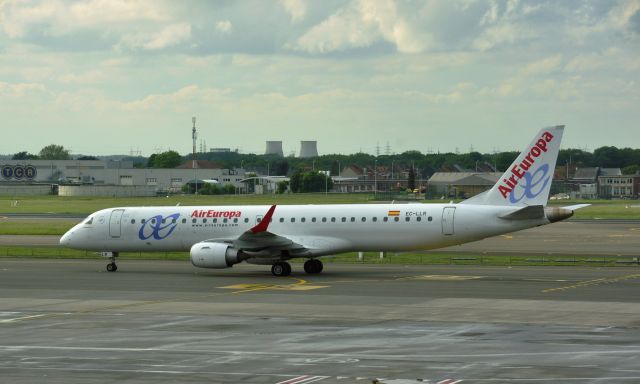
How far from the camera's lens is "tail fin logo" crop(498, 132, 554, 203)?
1694 inches

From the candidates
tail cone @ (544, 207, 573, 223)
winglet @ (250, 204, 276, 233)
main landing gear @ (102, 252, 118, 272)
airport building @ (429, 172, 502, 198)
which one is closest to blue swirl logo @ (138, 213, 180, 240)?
main landing gear @ (102, 252, 118, 272)

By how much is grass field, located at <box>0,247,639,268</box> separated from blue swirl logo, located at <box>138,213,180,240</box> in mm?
7496

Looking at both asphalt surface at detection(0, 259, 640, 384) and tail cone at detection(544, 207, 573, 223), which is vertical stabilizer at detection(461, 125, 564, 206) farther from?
asphalt surface at detection(0, 259, 640, 384)

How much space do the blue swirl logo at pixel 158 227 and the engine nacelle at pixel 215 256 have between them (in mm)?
4239

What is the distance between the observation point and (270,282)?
138 ft

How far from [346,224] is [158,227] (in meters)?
9.52

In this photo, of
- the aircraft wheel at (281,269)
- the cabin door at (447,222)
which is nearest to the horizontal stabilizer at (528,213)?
the cabin door at (447,222)

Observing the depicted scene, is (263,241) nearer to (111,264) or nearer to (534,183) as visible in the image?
(111,264)

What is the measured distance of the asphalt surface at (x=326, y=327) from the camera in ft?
68.7

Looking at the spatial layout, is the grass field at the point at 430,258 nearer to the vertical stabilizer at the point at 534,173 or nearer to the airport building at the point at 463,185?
the vertical stabilizer at the point at 534,173

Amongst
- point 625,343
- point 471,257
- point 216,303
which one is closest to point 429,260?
point 471,257

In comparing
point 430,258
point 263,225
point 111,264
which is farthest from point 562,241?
point 111,264

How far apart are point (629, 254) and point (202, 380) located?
40.9 meters

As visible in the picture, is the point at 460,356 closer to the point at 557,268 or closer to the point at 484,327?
the point at 484,327
